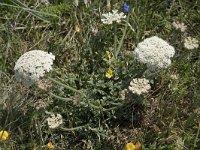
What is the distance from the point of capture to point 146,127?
318 centimetres

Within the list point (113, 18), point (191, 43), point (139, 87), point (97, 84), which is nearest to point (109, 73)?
point (97, 84)

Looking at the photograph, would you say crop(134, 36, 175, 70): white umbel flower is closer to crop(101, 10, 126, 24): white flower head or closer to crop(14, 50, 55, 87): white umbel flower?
crop(101, 10, 126, 24): white flower head

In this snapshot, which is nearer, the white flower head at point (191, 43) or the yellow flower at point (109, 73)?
the white flower head at point (191, 43)

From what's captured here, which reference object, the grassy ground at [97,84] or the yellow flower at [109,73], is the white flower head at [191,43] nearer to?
the grassy ground at [97,84]

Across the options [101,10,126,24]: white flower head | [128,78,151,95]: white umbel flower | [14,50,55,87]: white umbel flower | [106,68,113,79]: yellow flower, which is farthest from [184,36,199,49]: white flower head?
[14,50,55,87]: white umbel flower

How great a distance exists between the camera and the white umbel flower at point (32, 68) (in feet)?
8.61

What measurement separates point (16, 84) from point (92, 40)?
2.48ft

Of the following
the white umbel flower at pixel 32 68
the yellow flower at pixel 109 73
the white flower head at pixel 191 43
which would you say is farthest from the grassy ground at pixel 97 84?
the white umbel flower at pixel 32 68

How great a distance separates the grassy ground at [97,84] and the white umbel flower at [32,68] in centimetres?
27

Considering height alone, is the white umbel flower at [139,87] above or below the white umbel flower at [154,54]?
below

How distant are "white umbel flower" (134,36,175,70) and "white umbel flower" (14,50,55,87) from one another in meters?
0.61

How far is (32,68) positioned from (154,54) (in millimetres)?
799

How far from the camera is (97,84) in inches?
125

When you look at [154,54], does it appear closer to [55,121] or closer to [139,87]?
[139,87]
